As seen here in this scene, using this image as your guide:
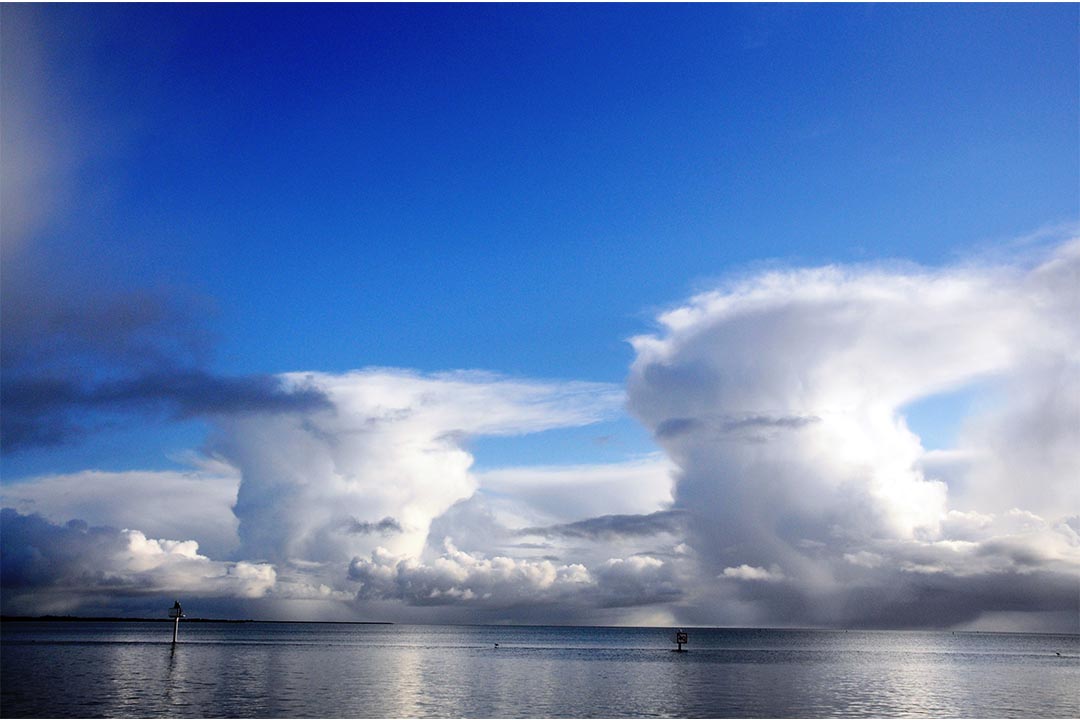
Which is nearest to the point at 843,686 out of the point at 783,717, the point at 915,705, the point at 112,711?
the point at 915,705

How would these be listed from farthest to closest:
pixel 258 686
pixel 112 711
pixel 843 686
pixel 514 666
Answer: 1. pixel 514 666
2. pixel 843 686
3. pixel 258 686
4. pixel 112 711

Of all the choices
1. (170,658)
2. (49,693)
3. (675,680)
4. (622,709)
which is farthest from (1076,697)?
(170,658)

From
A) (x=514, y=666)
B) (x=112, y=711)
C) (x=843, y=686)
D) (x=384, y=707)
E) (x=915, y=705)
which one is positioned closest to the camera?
(x=112, y=711)

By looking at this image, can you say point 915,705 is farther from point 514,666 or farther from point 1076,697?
point 514,666

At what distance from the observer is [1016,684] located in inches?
3723

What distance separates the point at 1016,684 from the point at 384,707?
77653mm

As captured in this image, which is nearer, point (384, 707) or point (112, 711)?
point (112, 711)

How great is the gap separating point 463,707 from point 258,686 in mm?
23576

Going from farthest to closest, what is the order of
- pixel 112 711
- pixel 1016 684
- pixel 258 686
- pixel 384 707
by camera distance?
pixel 1016 684, pixel 258 686, pixel 384 707, pixel 112 711

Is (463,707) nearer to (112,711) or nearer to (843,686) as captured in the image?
(112,711)

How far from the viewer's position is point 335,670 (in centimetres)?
9675

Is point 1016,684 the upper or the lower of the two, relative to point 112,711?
lower

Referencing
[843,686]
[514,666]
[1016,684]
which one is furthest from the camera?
[514,666]

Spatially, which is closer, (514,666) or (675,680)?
(675,680)
